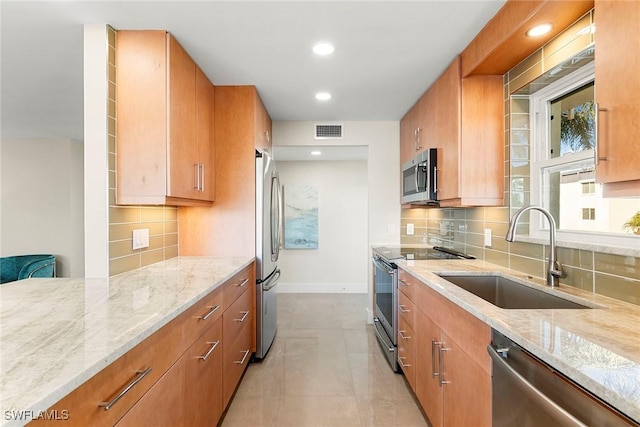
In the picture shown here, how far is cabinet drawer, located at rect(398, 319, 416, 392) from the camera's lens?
6.87ft

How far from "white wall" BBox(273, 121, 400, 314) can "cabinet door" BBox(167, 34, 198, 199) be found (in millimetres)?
1560

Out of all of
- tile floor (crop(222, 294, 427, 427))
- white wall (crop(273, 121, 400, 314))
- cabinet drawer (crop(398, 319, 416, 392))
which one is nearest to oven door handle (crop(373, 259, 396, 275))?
cabinet drawer (crop(398, 319, 416, 392))

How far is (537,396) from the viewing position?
2.93 feet

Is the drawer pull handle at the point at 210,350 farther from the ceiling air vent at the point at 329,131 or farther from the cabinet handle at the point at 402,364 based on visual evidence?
the ceiling air vent at the point at 329,131

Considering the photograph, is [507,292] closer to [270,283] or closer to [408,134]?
[270,283]

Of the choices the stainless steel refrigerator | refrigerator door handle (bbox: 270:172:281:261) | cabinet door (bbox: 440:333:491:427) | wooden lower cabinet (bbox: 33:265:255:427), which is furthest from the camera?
refrigerator door handle (bbox: 270:172:281:261)

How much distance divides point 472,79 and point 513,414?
6.48 ft

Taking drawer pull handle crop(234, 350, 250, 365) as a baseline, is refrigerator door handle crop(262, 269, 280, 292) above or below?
above

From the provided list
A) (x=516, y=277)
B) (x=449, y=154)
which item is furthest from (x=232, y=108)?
(x=516, y=277)

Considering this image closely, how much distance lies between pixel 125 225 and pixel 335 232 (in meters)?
3.70

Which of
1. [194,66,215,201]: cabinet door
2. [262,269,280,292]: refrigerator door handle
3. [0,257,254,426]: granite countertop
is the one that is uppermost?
[194,66,215,201]: cabinet door

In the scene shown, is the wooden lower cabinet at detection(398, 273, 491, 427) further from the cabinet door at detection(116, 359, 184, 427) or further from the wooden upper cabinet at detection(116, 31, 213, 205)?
the wooden upper cabinet at detection(116, 31, 213, 205)

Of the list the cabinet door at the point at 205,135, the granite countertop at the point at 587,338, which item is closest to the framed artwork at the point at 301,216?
the cabinet door at the point at 205,135

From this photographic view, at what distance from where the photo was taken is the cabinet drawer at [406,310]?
82.6 inches
